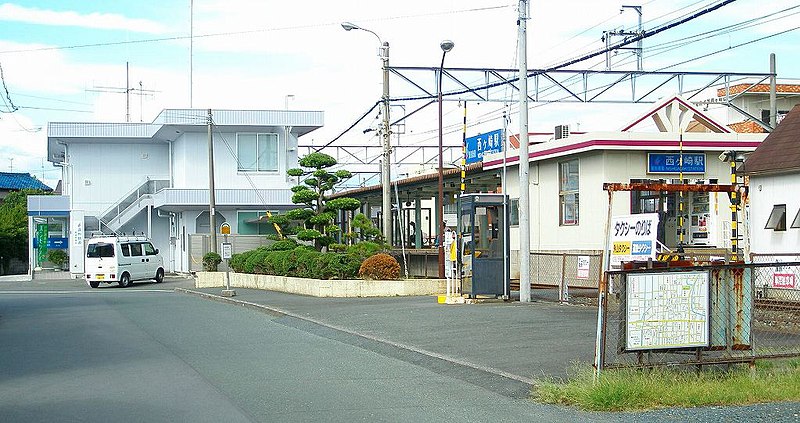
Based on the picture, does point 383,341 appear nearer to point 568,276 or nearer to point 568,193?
point 568,276

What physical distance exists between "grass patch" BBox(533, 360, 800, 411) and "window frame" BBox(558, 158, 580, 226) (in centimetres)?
1555

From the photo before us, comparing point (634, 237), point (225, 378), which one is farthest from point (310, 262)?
point (634, 237)

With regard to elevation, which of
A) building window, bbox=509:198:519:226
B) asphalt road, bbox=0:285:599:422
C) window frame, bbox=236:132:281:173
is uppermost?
window frame, bbox=236:132:281:173

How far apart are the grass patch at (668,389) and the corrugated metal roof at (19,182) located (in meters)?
84.2

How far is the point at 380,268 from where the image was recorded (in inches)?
1037

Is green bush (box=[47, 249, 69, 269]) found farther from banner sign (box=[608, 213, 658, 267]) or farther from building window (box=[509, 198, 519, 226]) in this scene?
banner sign (box=[608, 213, 658, 267])

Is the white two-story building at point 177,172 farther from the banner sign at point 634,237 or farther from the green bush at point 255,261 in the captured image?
the banner sign at point 634,237

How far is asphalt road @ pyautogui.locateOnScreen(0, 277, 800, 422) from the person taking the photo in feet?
29.6

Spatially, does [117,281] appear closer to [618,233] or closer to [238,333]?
[238,333]

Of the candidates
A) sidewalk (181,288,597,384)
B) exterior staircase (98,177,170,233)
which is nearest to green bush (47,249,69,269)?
exterior staircase (98,177,170,233)

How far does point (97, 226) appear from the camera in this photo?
4981 cm

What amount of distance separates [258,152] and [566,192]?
24.2m

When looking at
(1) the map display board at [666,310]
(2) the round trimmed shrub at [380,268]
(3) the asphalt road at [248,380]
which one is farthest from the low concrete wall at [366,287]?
(1) the map display board at [666,310]

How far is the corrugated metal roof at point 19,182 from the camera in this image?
85.9 meters
